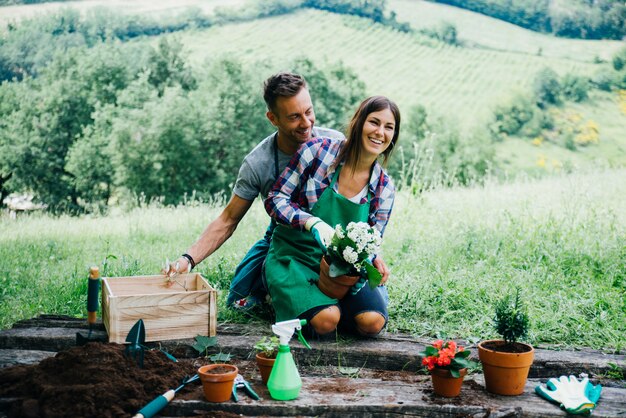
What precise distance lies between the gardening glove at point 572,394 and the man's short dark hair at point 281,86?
201 cm

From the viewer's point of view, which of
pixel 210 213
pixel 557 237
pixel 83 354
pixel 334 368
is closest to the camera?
pixel 83 354

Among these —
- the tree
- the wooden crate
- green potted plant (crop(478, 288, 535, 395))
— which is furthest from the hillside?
the wooden crate

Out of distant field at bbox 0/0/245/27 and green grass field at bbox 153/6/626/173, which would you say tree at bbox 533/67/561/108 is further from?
distant field at bbox 0/0/245/27

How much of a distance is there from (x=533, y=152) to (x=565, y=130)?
1576 mm

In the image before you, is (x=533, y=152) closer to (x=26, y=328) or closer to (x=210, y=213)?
(x=210, y=213)

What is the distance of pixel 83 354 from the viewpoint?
2791mm

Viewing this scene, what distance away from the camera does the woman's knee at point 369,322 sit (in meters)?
3.41

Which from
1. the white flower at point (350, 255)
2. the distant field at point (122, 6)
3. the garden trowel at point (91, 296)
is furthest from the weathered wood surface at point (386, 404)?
the distant field at point (122, 6)

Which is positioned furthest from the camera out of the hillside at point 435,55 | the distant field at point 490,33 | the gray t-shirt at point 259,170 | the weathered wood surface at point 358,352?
the distant field at point 490,33

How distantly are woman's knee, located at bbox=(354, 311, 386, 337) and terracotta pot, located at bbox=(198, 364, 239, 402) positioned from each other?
0.95 meters

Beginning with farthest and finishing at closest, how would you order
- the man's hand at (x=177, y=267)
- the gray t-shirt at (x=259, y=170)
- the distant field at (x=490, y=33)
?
the distant field at (x=490, y=33)
the gray t-shirt at (x=259, y=170)
the man's hand at (x=177, y=267)

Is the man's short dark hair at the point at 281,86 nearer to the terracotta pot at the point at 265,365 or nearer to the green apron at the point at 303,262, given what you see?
the green apron at the point at 303,262

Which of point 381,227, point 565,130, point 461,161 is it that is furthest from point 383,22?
point 381,227

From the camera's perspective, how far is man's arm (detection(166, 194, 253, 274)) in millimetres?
3541
